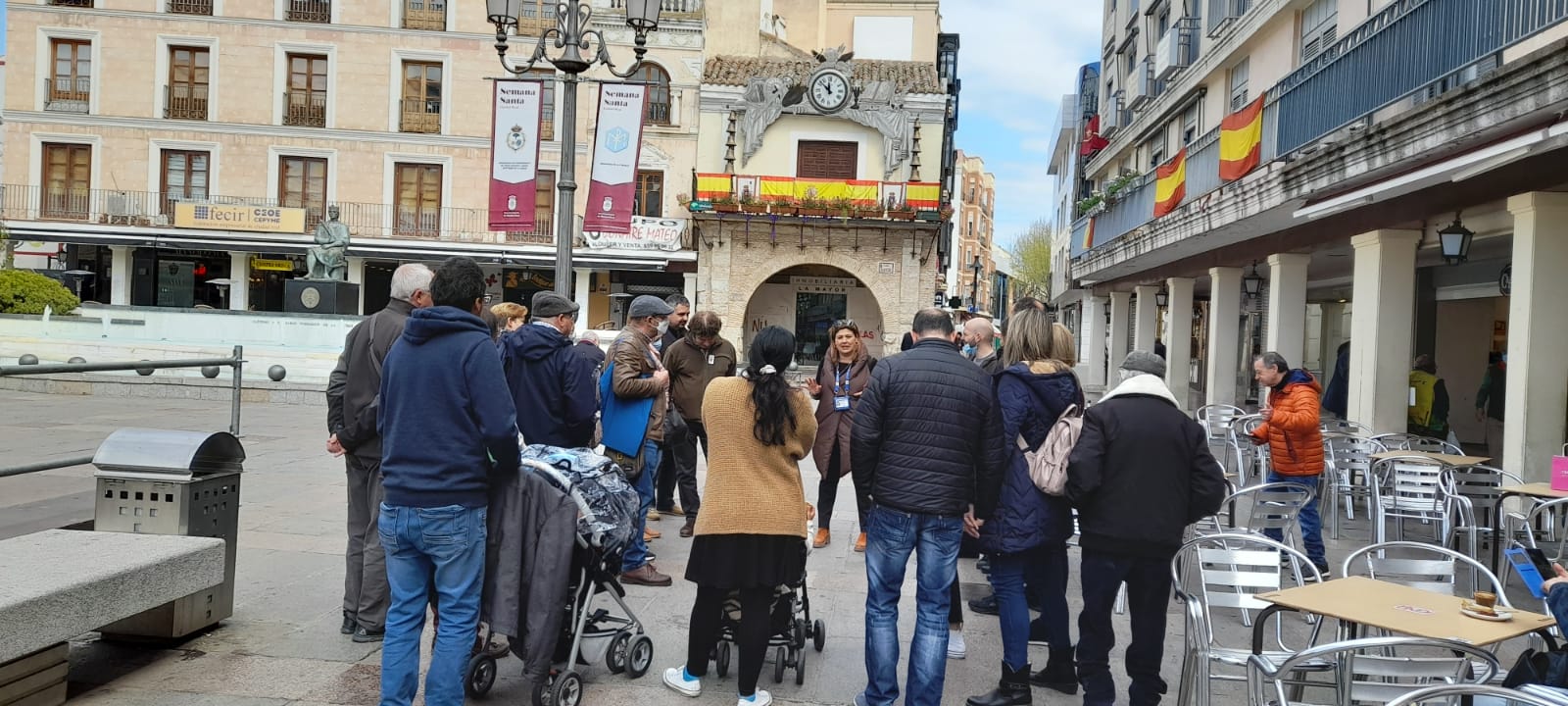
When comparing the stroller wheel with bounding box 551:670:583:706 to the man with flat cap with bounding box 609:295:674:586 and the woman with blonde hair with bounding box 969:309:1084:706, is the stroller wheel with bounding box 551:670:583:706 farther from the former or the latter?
the man with flat cap with bounding box 609:295:674:586

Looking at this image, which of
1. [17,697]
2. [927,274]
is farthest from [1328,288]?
[17,697]

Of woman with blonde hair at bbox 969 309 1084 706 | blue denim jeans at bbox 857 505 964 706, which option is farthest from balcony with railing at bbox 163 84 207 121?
blue denim jeans at bbox 857 505 964 706

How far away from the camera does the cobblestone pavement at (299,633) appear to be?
4.68 meters

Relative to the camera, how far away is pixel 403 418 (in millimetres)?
3988

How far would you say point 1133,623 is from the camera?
183 inches

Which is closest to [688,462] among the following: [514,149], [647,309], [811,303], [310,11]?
[647,309]

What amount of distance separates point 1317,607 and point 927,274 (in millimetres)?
28665

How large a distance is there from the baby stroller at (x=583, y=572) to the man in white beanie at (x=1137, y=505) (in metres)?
1.95

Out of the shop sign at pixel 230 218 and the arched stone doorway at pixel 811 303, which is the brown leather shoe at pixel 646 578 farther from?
the shop sign at pixel 230 218

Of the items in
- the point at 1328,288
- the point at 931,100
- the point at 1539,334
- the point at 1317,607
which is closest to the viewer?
the point at 1317,607

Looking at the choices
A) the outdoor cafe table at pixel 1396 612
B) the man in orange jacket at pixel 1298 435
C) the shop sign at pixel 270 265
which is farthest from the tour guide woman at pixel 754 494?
the shop sign at pixel 270 265

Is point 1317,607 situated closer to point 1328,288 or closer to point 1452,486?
point 1452,486

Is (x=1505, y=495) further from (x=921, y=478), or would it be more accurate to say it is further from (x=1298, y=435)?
(x=921, y=478)

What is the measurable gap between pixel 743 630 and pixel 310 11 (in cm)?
3275
